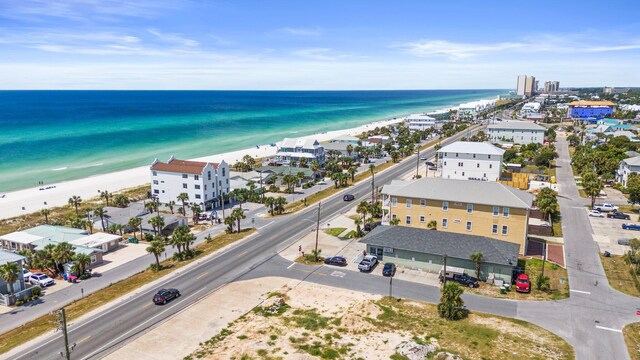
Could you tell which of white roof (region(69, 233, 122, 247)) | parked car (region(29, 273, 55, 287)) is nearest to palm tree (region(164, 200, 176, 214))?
white roof (region(69, 233, 122, 247))

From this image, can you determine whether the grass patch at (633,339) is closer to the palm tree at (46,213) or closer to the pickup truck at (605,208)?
the pickup truck at (605,208)

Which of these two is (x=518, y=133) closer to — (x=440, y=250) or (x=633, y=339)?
(x=440, y=250)

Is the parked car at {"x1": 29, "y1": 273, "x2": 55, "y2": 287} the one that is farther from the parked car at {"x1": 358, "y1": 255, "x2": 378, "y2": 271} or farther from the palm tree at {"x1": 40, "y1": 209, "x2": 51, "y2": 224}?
the parked car at {"x1": 358, "y1": 255, "x2": 378, "y2": 271}

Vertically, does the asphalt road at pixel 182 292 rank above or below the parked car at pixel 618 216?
below

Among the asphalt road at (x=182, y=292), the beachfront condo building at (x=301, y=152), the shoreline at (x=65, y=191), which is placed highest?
the beachfront condo building at (x=301, y=152)

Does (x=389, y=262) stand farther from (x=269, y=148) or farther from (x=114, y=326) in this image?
(x=269, y=148)

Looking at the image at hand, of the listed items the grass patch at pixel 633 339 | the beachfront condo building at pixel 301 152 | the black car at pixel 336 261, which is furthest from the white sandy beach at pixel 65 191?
the grass patch at pixel 633 339
